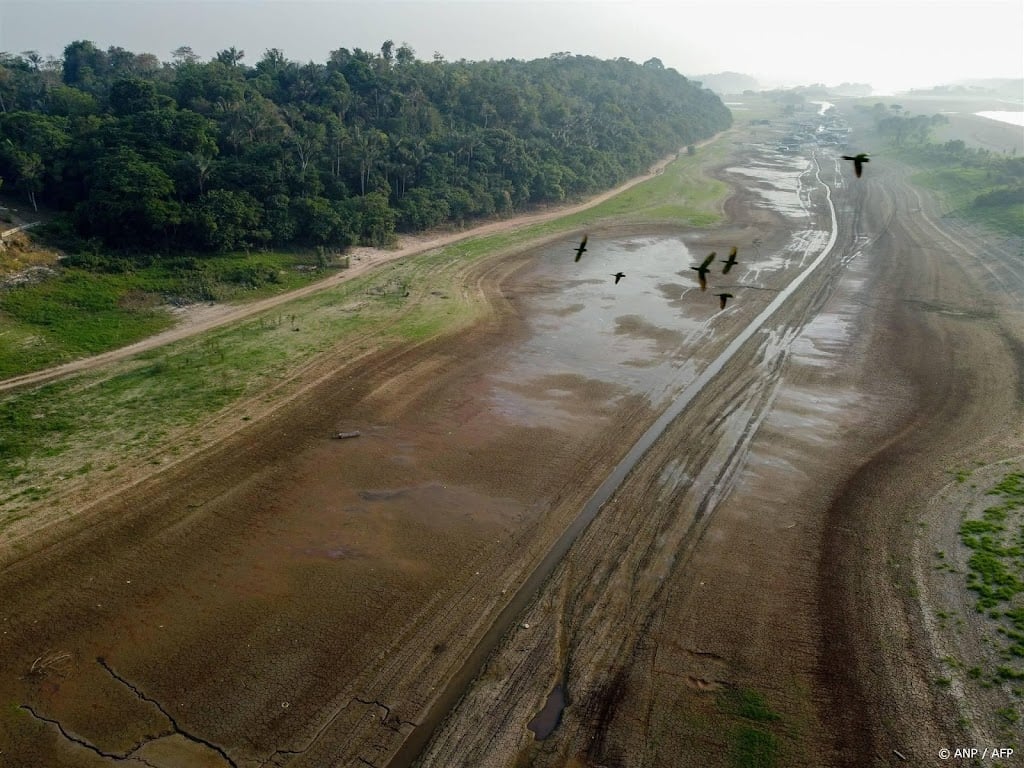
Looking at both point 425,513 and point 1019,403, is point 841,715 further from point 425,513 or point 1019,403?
point 1019,403

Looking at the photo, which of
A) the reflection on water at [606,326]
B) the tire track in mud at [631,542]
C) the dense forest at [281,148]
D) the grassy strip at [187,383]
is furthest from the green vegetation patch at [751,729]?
the dense forest at [281,148]

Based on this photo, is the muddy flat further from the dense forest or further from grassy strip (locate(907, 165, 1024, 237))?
grassy strip (locate(907, 165, 1024, 237))

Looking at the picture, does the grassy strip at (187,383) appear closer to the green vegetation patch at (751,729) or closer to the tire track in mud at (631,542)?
the tire track in mud at (631,542)

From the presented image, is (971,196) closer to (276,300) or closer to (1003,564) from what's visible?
(1003,564)

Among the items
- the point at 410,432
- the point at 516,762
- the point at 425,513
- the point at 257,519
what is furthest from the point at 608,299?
the point at 516,762

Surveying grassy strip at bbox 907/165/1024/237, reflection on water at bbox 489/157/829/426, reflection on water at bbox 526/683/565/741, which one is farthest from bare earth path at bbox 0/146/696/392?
grassy strip at bbox 907/165/1024/237

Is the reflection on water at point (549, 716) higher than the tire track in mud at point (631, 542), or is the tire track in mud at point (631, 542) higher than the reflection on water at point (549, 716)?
the tire track in mud at point (631, 542)
